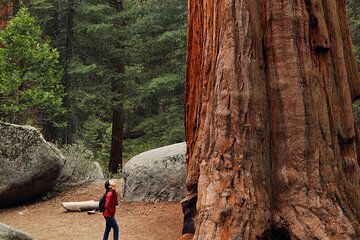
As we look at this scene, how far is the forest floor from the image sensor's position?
9.52 m

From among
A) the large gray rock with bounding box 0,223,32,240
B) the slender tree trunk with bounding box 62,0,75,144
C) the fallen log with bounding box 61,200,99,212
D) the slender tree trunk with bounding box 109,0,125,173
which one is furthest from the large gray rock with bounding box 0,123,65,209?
the slender tree trunk with bounding box 62,0,75,144

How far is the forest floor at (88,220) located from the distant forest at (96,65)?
5.07m

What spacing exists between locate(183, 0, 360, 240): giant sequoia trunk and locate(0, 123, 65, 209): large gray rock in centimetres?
803

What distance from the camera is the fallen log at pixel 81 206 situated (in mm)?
12055

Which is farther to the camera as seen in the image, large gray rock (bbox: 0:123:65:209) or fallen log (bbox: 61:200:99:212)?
large gray rock (bbox: 0:123:65:209)

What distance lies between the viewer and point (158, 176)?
12211mm

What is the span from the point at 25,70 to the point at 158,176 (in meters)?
7.84

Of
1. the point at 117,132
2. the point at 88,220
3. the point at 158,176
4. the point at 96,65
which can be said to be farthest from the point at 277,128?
the point at 96,65

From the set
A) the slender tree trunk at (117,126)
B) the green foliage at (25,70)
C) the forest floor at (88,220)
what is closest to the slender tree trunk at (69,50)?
the slender tree trunk at (117,126)

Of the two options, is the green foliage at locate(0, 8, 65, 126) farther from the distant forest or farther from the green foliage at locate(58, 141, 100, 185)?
the green foliage at locate(58, 141, 100, 185)

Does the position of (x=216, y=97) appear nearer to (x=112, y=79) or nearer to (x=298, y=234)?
Answer: (x=298, y=234)

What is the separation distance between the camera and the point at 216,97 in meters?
Answer: 6.11

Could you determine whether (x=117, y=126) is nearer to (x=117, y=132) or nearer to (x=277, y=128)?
(x=117, y=132)

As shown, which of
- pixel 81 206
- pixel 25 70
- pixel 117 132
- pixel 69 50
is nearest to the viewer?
pixel 81 206
